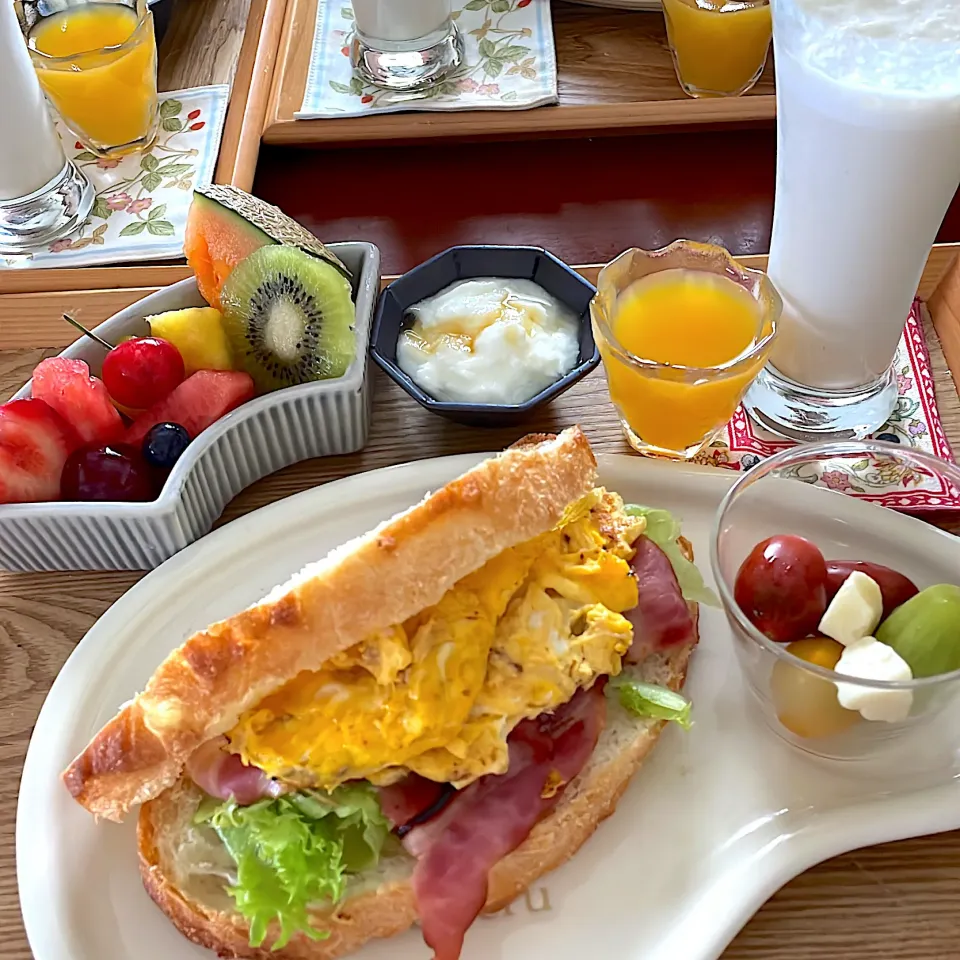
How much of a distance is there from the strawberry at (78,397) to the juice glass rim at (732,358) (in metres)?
0.85

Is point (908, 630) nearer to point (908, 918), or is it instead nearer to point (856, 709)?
point (856, 709)

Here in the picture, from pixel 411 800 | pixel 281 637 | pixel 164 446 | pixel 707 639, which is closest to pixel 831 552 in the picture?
pixel 707 639

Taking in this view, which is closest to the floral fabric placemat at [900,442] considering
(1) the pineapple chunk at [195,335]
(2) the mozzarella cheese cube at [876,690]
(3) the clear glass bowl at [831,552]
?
(3) the clear glass bowl at [831,552]

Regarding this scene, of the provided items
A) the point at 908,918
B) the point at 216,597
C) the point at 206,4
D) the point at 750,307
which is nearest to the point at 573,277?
the point at 750,307

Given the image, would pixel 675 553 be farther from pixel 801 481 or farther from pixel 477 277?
pixel 477 277

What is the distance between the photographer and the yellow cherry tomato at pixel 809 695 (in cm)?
126

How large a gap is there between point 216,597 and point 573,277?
0.89 metres

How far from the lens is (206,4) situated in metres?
2.89

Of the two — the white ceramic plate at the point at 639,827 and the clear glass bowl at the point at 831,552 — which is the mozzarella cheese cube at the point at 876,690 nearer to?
the clear glass bowl at the point at 831,552

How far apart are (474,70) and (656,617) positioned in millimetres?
1759

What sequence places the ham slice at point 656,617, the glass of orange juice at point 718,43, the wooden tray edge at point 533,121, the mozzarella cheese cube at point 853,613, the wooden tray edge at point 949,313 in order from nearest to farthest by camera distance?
1. the mozzarella cheese cube at point 853,613
2. the ham slice at point 656,617
3. the wooden tray edge at point 949,313
4. the glass of orange juice at point 718,43
5. the wooden tray edge at point 533,121

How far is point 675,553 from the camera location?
155 cm

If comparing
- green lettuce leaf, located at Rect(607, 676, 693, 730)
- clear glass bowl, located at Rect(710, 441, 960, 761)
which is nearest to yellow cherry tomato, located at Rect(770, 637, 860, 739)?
clear glass bowl, located at Rect(710, 441, 960, 761)

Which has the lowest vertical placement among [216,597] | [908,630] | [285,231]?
[216,597]
